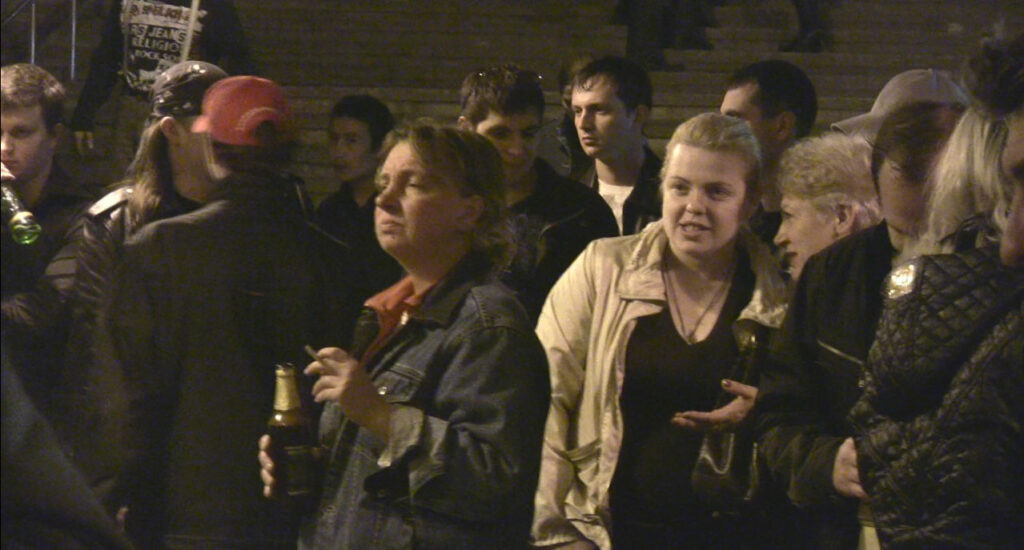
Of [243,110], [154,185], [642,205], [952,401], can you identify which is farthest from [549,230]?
[952,401]

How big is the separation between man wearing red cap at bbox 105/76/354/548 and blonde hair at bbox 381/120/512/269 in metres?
Answer: 0.37

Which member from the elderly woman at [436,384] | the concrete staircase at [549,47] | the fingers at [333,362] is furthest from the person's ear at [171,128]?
the concrete staircase at [549,47]

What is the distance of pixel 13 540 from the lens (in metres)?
1.59

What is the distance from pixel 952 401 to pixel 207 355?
1.54 m

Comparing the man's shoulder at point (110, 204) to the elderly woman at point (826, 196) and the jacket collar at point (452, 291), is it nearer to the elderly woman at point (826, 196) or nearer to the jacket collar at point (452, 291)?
the jacket collar at point (452, 291)

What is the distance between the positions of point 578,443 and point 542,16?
8.06 metres

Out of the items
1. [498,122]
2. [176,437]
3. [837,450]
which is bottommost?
[176,437]

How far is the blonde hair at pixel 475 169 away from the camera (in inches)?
121

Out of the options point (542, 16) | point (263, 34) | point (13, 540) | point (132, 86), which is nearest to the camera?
point (13, 540)

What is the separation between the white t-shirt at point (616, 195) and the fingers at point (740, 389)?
1478 mm

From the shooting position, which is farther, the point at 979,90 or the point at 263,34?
the point at 263,34

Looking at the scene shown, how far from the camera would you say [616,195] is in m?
4.95

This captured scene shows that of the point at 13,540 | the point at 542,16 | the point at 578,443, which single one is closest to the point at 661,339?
the point at 578,443

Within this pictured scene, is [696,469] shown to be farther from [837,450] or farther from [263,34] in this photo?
[263,34]
